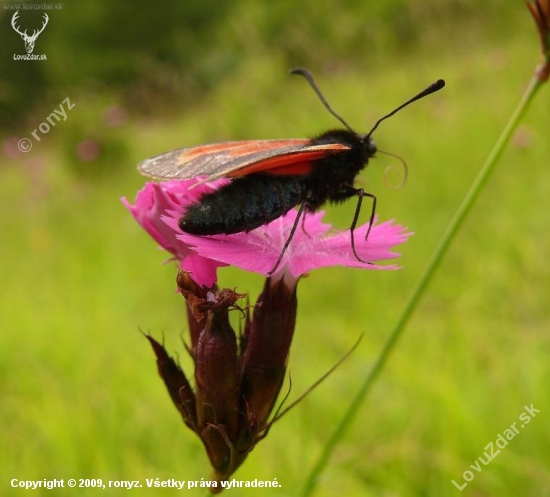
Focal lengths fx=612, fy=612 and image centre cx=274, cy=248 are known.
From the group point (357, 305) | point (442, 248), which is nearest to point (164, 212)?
point (442, 248)

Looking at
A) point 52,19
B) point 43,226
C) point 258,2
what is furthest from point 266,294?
point 52,19

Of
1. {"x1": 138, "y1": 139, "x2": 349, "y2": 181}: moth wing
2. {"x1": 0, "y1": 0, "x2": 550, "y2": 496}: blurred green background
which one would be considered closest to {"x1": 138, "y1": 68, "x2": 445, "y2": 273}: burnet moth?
{"x1": 138, "y1": 139, "x2": 349, "y2": 181}: moth wing

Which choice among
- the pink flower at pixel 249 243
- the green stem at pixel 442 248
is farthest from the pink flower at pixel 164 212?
the green stem at pixel 442 248

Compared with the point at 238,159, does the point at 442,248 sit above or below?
below

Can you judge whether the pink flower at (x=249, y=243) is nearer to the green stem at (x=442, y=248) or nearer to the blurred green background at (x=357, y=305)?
the green stem at (x=442, y=248)

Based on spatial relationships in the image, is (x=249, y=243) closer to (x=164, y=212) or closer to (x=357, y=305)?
(x=164, y=212)

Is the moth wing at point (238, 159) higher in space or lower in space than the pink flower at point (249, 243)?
higher

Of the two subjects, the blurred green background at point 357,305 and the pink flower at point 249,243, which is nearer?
the pink flower at point 249,243
